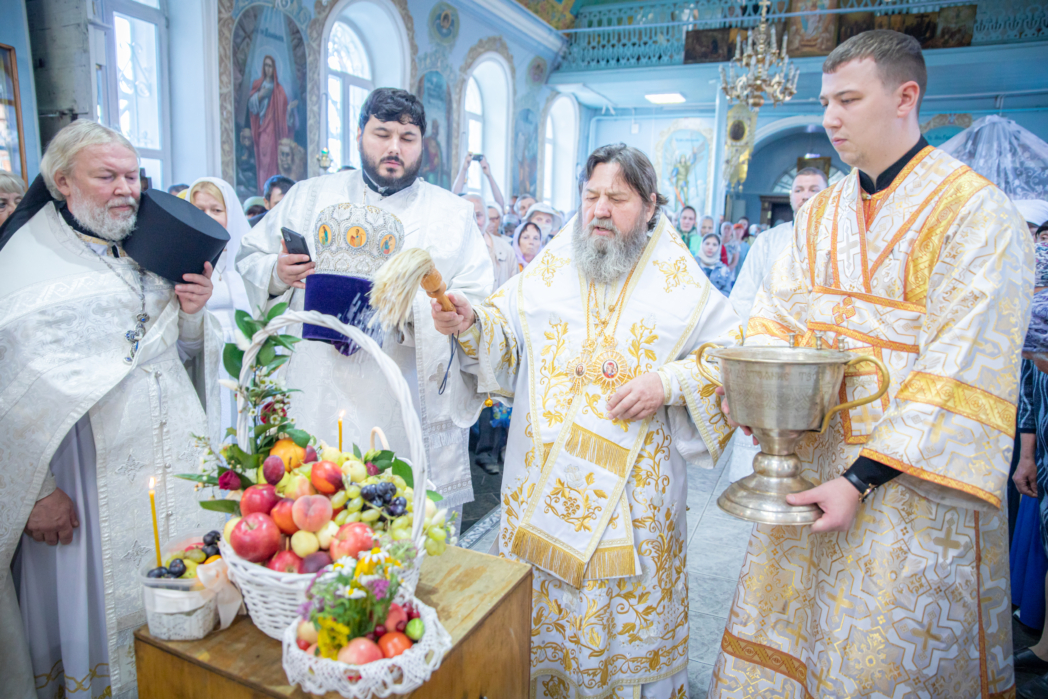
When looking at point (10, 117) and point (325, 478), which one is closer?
point (325, 478)

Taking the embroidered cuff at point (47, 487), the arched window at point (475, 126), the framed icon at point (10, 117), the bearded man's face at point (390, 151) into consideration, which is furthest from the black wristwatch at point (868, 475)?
the arched window at point (475, 126)

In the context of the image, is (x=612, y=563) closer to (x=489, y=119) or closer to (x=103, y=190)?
(x=103, y=190)

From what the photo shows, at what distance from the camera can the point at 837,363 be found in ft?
4.61

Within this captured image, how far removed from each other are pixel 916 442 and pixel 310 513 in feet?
4.05

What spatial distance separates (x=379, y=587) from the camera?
1009 millimetres

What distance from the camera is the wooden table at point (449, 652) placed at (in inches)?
45.0

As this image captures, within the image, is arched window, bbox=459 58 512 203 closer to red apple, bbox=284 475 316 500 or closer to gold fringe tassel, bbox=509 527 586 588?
gold fringe tassel, bbox=509 527 586 588

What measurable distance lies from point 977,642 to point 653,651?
2.75ft

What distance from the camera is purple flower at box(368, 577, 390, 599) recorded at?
3.30 ft

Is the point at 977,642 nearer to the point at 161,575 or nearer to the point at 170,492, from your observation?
the point at 161,575

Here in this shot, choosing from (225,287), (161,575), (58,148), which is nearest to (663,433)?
(161,575)

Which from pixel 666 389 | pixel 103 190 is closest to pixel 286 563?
pixel 666 389

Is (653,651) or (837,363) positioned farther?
(653,651)

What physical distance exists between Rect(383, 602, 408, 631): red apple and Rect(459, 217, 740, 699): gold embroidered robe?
1.02m
